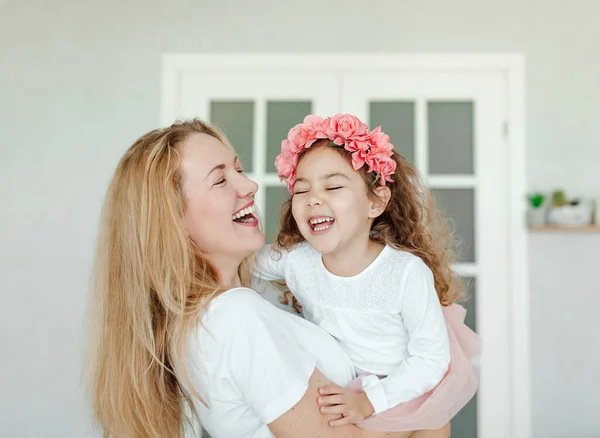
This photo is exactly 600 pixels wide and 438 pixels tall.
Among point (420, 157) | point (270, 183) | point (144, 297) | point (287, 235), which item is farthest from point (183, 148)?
point (420, 157)

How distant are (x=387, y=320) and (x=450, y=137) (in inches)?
70.3

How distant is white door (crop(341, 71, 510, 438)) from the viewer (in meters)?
2.86

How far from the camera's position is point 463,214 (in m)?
2.92

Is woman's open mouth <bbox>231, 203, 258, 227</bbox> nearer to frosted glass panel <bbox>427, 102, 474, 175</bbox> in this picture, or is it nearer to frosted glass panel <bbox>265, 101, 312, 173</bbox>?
frosted glass panel <bbox>265, 101, 312, 173</bbox>

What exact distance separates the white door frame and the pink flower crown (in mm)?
1566

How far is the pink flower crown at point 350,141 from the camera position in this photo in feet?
4.69

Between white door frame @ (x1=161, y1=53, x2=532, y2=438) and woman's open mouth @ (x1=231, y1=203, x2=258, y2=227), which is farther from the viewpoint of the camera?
white door frame @ (x1=161, y1=53, x2=532, y2=438)

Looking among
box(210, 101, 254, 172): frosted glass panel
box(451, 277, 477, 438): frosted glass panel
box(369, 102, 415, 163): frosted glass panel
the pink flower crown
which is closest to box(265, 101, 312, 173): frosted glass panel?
box(210, 101, 254, 172): frosted glass panel

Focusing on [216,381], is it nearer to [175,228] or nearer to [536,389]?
[175,228]

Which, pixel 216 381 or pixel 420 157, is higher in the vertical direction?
pixel 420 157

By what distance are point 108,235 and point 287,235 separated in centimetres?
57

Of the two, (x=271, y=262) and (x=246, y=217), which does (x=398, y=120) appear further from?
(x=246, y=217)

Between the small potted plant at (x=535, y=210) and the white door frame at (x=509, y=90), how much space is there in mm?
Result: 48

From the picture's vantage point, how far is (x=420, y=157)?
294cm
